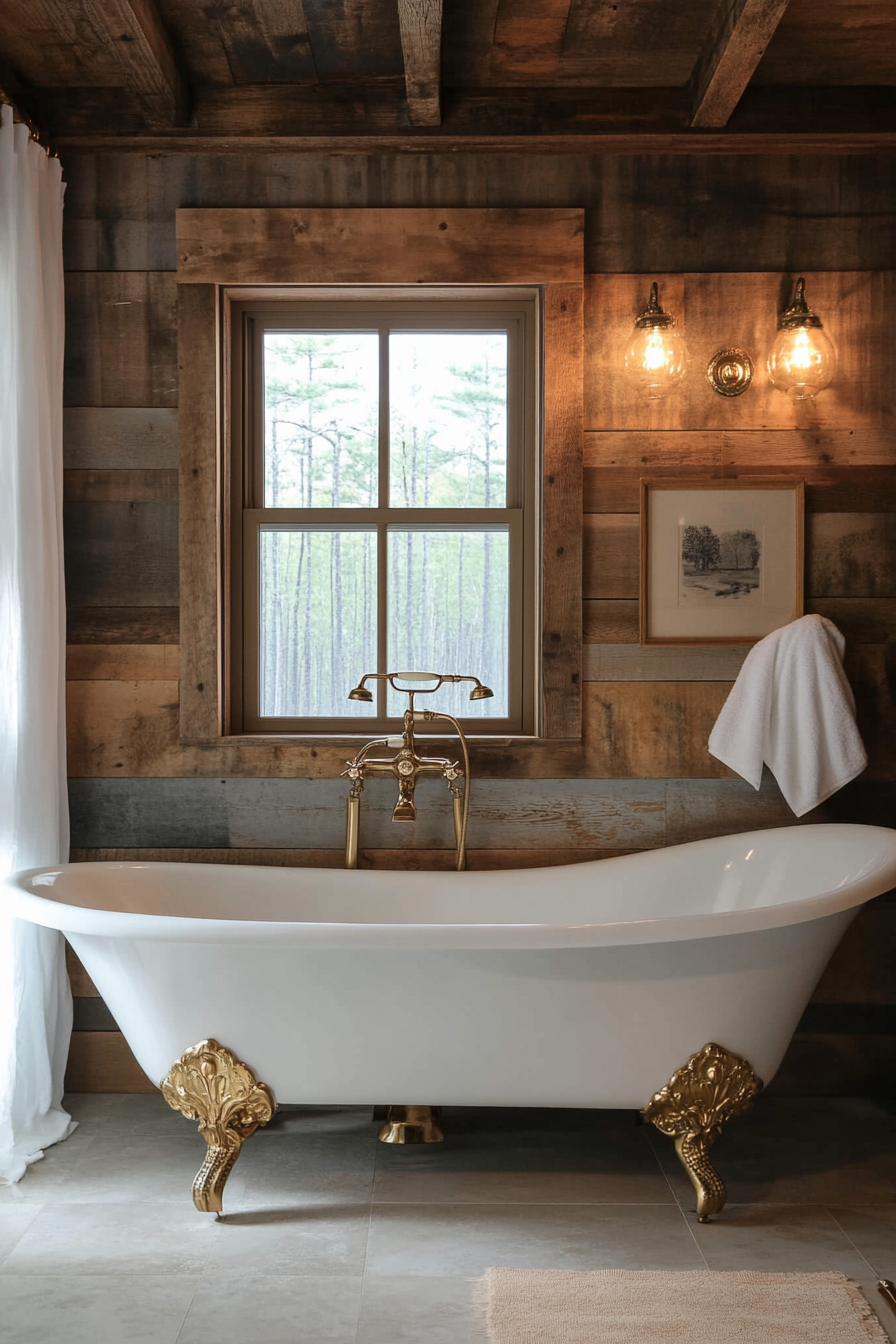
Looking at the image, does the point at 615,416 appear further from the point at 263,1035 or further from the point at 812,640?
the point at 263,1035

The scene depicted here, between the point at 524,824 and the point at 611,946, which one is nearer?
the point at 611,946

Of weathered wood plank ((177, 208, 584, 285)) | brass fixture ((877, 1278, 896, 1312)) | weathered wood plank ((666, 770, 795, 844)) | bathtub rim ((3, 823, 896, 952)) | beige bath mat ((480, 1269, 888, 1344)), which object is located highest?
weathered wood plank ((177, 208, 584, 285))

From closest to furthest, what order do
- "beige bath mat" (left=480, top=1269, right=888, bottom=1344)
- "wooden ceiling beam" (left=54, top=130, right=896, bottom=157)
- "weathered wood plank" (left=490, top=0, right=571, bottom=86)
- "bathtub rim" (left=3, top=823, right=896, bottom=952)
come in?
"beige bath mat" (left=480, top=1269, right=888, bottom=1344) < "bathtub rim" (left=3, top=823, right=896, bottom=952) < "weathered wood plank" (left=490, top=0, right=571, bottom=86) < "wooden ceiling beam" (left=54, top=130, right=896, bottom=157)

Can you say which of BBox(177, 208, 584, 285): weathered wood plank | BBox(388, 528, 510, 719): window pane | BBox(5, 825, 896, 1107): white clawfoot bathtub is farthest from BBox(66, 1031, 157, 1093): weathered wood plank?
BBox(177, 208, 584, 285): weathered wood plank

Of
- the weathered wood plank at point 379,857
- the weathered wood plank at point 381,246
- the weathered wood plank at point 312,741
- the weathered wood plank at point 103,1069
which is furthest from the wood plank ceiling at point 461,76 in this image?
the weathered wood plank at point 103,1069

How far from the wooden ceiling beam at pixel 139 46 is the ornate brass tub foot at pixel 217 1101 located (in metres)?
2.12

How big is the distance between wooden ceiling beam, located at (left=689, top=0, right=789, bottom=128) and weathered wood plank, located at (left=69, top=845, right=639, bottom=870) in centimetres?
184

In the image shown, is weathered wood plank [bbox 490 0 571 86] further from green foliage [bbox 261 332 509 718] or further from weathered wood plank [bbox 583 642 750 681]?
weathered wood plank [bbox 583 642 750 681]

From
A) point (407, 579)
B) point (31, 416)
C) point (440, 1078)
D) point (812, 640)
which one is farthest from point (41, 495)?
point (812, 640)

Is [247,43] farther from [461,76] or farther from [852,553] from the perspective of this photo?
[852,553]

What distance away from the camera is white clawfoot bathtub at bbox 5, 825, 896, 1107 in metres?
1.87

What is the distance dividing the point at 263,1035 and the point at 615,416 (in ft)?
5.63

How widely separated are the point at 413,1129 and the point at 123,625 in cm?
144

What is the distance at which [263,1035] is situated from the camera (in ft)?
6.54
